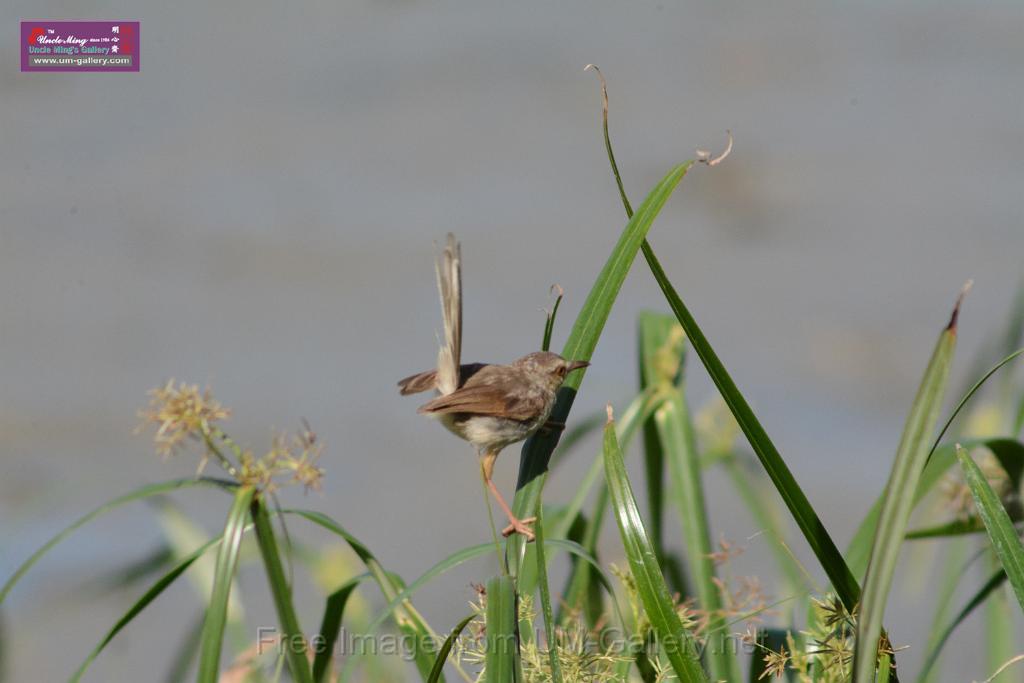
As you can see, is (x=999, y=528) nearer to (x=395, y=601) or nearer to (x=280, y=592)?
(x=395, y=601)

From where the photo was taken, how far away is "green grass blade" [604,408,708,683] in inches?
67.9

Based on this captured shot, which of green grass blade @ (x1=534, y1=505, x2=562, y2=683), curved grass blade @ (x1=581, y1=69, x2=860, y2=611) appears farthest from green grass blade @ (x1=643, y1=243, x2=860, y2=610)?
green grass blade @ (x1=534, y1=505, x2=562, y2=683)

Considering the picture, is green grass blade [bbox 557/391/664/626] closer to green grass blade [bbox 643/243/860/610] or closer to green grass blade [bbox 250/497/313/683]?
green grass blade [bbox 250/497/313/683]

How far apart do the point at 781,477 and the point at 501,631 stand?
0.53 meters

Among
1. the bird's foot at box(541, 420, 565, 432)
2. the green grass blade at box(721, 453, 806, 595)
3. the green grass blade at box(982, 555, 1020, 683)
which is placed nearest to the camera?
the bird's foot at box(541, 420, 565, 432)

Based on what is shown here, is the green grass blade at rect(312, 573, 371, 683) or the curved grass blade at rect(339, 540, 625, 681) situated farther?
the green grass blade at rect(312, 573, 371, 683)

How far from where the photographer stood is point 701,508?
309 cm

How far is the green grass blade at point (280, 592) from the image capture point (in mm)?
2307

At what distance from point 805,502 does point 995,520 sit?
1.25 ft

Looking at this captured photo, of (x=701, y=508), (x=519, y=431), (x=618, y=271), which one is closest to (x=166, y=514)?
(x=519, y=431)

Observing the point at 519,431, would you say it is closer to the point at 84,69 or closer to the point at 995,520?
the point at 995,520

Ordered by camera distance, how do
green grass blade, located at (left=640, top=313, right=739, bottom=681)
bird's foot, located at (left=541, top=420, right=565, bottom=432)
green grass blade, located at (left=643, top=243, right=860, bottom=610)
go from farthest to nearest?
1. green grass blade, located at (left=640, top=313, right=739, bottom=681)
2. bird's foot, located at (left=541, top=420, right=565, bottom=432)
3. green grass blade, located at (left=643, top=243, right=860, bottom=610)

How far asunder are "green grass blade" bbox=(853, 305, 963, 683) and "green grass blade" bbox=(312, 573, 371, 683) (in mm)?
1529

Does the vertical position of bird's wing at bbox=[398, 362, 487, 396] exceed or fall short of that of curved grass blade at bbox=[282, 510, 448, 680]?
it exceeds it
